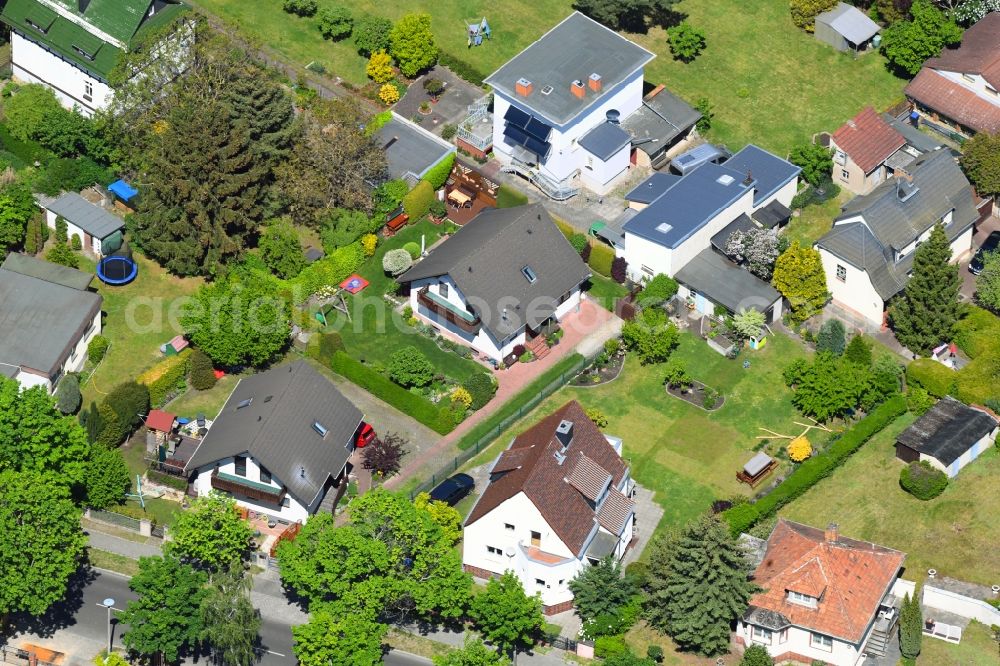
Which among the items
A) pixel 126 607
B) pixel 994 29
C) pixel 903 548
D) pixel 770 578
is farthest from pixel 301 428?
pixel 994 29

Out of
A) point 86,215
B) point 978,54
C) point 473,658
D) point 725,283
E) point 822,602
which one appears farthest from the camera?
point 978,54

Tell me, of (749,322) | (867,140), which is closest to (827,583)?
(749,322)

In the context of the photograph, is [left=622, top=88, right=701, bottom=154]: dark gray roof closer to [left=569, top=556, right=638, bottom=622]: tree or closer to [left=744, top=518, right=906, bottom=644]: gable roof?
[left=744, top=518, right=906, bottom=644]: gable roof

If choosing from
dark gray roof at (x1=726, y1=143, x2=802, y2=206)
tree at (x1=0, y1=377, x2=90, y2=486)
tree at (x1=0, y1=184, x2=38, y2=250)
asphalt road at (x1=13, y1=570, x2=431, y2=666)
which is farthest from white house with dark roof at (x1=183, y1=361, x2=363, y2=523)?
dark gray roof at (x1=726, y1=143, x2=802, y2=206)

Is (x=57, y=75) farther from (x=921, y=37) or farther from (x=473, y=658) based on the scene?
(x=921, y=37)

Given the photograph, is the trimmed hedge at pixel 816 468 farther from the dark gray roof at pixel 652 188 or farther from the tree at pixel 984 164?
the dark gray roof at pixel 652 188

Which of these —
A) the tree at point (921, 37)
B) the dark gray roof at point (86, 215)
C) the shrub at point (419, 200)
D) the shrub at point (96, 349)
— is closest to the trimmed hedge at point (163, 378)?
the shrub at point (96, 349)

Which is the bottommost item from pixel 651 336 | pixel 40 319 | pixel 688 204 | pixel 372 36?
pixel 651 336
